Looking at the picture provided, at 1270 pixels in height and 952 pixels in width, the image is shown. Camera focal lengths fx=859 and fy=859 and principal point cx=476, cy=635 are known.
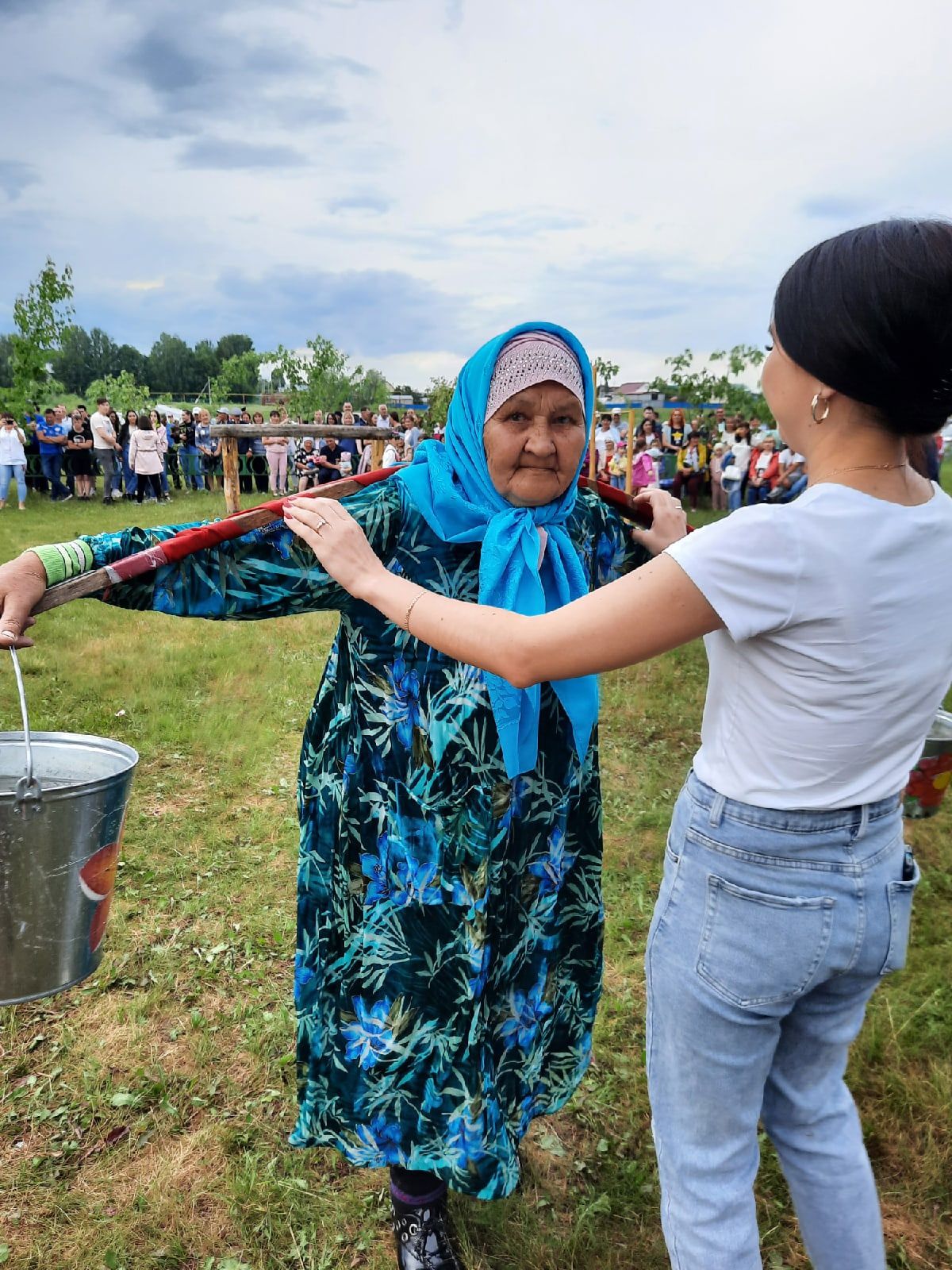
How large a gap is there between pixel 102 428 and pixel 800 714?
52.9 ft

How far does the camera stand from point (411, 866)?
5.95 ft

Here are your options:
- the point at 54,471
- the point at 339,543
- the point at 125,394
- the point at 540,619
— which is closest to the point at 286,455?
the point at 54,471

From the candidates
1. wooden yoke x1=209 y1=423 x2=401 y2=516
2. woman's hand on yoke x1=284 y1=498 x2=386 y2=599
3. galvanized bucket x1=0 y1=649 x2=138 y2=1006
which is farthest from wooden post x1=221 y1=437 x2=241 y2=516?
woman's hand on yoke x1=284 y1=498 x2=386 y2=599

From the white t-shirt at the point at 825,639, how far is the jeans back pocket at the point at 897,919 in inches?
6.3

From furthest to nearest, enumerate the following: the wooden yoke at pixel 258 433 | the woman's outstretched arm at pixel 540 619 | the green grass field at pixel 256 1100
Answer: the wooden yoke at pixel 258 433, the green grass field at pixel 256 1100, the woman's outstretched arm at pixel 540 619

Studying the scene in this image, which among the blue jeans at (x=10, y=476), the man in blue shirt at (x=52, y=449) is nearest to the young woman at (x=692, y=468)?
the man in blue shirt at (x=52, y=449)

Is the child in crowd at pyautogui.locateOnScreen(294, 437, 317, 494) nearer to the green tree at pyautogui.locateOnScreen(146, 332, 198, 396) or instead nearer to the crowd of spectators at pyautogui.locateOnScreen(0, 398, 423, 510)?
the crowd of spectators at pyautogui.locateOnScreen(0, 398, 423, 510)

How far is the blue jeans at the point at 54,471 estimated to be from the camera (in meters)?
15.5

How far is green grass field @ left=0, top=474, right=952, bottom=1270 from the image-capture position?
2.13 metres

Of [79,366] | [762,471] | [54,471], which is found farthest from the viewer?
[79,366]

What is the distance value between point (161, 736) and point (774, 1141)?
14.8ft

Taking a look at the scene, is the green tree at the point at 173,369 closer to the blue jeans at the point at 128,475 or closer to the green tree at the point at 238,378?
the green tree at the point at 238,378

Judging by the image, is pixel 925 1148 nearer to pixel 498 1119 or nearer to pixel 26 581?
pixel 498 1119

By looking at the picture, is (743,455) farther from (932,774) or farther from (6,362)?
(6,362)
